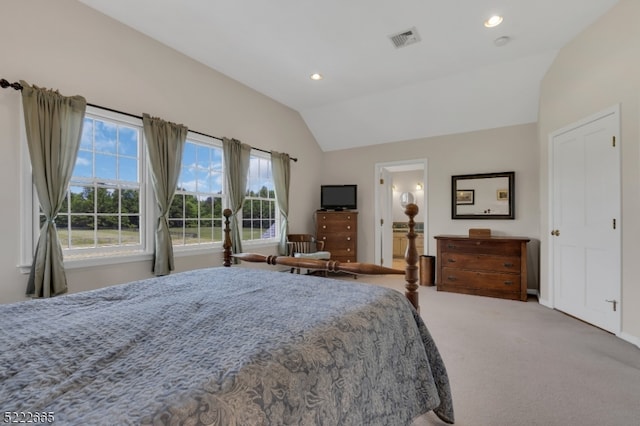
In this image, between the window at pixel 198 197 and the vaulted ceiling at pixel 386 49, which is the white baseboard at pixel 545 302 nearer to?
the vaulted ceiling at pixel 386 49

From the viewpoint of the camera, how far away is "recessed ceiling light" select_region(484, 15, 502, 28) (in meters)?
2.83

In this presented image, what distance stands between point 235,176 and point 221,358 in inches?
139

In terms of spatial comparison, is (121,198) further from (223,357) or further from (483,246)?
(483,246)

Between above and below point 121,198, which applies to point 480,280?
below

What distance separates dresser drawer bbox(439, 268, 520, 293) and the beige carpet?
1.89 feet

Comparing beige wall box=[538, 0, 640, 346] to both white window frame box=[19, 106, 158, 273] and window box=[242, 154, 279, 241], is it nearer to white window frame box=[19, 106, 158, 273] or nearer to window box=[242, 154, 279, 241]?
window box=[242, 154, 279, 241]

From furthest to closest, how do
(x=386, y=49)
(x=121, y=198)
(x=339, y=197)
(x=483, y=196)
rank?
1. (x=339, y=197)
2. (x=483, y=196)
3. (x=386, y=49)
4. (x=121, y=198)

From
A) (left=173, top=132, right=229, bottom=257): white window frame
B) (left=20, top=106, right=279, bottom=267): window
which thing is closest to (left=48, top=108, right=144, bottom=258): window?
(left=20, top=106, right=279, bottom=267): window

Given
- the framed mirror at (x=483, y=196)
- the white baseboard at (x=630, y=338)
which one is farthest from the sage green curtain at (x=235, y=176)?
the white baseboard at (x=630, y=338)

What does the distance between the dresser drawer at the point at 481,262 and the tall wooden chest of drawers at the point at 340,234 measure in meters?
1.63

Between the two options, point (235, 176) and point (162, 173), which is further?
point (235, 176)

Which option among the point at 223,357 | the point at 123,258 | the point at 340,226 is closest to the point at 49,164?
the point at 123,258

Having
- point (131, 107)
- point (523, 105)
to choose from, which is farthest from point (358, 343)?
point (523, 105)

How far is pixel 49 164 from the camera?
240 cm
